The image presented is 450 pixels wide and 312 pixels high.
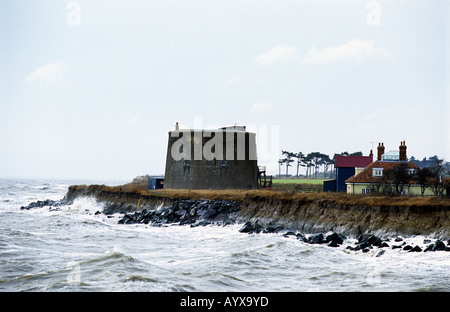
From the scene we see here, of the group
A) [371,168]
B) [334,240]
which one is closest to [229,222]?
[334,240]

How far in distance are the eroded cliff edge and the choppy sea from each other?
3.51 feet

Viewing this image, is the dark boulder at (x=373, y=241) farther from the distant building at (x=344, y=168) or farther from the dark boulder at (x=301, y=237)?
the distant building at (x=344, y=168)

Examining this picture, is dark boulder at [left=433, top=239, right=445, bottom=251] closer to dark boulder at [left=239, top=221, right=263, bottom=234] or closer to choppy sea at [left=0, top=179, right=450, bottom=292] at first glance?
choppy sea at [left=0, top=179, right=450, bottom=292]

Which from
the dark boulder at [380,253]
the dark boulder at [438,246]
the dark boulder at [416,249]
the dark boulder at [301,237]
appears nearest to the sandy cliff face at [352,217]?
the dark boulder at [301,237]

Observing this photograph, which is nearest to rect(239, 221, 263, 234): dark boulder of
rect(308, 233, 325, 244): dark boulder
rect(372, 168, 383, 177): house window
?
rect(308, 233, 325, 244): dark boulder

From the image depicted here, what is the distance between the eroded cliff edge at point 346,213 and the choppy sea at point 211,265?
1.07 metres

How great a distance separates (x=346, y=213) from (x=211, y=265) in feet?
27.5

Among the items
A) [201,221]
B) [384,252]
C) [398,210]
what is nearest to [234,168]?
[201,221]

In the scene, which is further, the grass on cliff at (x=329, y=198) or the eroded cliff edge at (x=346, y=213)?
the grass on cliff at (x=329, y=198)

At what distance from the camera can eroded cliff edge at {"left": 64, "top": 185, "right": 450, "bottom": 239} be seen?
18.8 m

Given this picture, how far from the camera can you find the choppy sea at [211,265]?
12.4m

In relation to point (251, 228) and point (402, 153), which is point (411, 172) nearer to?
point (402, 153)

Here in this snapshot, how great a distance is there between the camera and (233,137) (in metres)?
38.3
